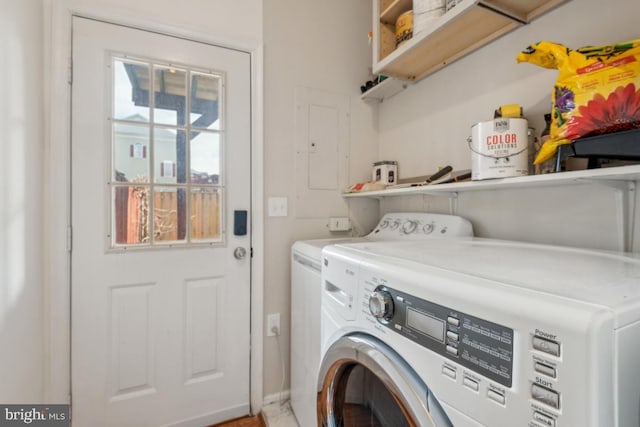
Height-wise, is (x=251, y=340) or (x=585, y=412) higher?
(x=585, y=412)

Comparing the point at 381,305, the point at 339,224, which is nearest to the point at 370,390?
the point at 381,305

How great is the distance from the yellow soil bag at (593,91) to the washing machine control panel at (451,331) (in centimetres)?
67

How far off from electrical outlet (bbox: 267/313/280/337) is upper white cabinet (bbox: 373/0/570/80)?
1.45m

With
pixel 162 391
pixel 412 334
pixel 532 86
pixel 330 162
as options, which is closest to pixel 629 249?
pixel 532 86

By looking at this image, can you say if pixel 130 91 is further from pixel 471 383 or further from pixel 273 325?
pixel 471 383

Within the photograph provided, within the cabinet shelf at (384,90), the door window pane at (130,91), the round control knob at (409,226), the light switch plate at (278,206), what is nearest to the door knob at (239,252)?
the light switch plate at (278,206)

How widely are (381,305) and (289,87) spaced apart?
1432 millimetres

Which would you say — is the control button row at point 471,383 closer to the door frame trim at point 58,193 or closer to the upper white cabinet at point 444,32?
the upper white cabinet at point 444,32

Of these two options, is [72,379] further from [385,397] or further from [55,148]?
[385,397]

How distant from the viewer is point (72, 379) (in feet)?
4.17

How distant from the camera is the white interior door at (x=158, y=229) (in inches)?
50.9

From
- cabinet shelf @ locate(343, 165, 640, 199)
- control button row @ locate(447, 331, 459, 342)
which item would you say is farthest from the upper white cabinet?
control button row @ locate(447, 331, 459, 342)

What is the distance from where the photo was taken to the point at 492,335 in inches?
17.5

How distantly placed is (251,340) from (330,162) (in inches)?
44.5
